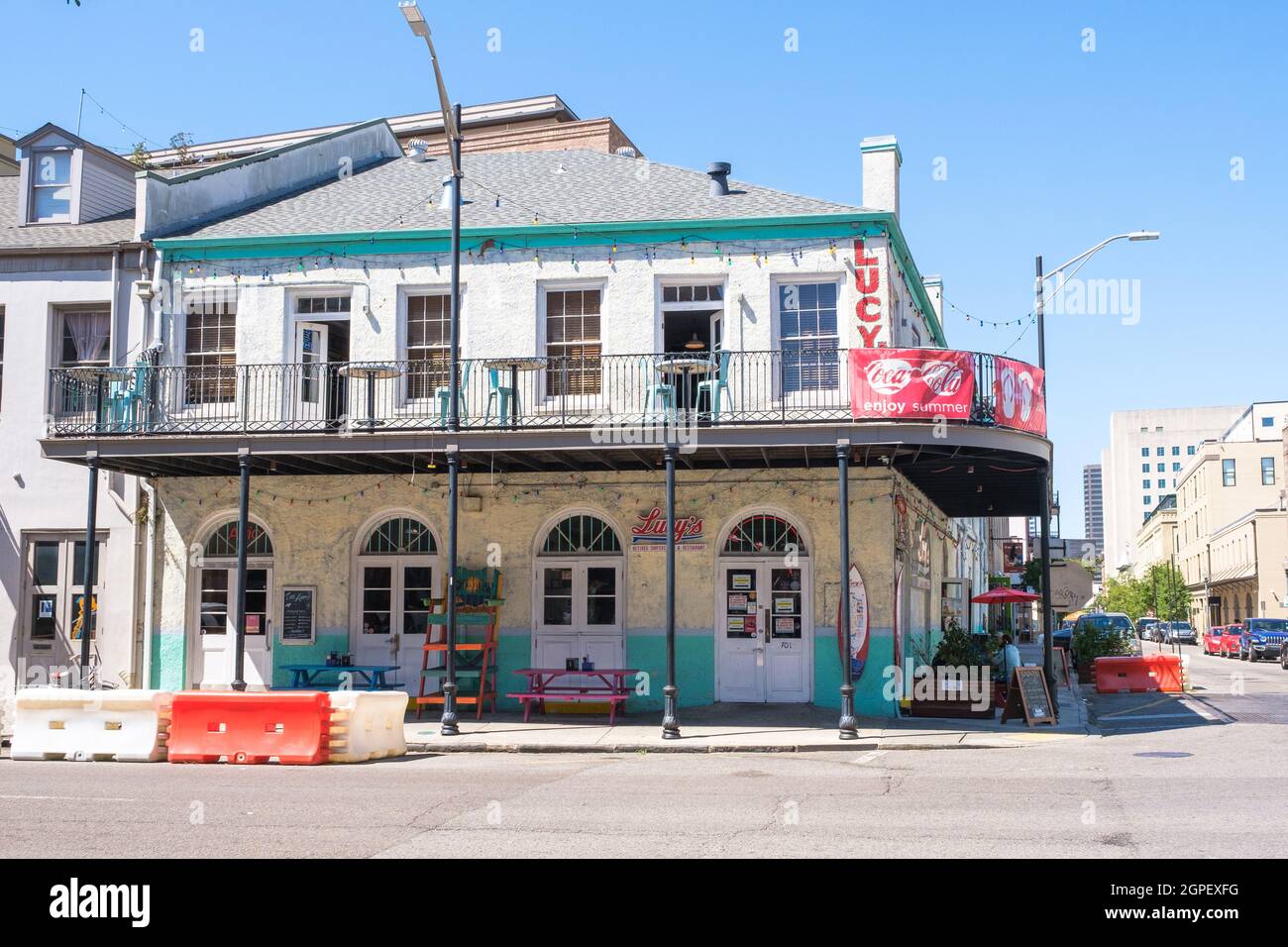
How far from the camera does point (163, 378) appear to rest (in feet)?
64.5

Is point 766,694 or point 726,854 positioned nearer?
point 726,854

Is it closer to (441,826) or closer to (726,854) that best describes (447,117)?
(441,826)

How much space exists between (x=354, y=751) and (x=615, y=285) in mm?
8112

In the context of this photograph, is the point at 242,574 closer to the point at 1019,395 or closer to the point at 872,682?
the point at 872,682

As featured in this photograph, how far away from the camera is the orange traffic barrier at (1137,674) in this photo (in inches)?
1010

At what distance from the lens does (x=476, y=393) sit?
18.7 metres

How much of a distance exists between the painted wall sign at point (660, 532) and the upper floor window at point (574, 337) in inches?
81.8

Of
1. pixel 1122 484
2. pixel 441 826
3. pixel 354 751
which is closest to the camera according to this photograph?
pixel 441 826

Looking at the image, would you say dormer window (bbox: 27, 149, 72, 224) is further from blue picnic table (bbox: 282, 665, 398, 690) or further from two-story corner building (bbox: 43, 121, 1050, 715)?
blue picnic table (bbox: 282, 665, 398, 690)

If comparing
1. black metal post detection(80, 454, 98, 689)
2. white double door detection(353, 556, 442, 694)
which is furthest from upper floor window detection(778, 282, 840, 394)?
black metal post detection(80, 454, 98, 689)

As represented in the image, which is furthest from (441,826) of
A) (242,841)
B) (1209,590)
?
(1209,590)

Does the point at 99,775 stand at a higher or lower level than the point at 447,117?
lower

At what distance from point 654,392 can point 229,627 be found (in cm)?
801

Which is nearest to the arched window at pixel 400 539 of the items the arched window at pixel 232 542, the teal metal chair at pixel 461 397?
the arched window at pixel 232 542
